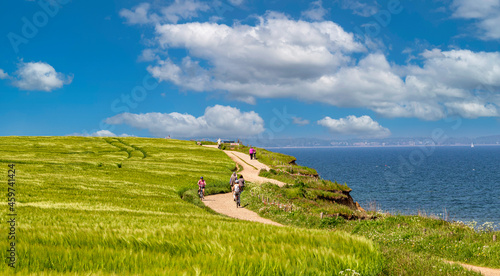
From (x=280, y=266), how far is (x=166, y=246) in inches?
114

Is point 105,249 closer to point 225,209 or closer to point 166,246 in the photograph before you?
point 166,246

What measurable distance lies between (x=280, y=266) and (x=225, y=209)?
2445 centimetres

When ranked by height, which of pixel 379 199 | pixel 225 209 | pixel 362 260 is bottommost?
pixel 379 199

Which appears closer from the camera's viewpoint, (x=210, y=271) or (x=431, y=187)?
(x=210, y=271)

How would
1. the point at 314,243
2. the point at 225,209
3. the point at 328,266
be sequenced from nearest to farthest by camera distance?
the point at 328,266
the point at 314,243
the point at 225,209

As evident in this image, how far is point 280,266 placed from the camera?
22.8 feet

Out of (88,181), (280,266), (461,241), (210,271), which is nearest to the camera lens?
(210,271)

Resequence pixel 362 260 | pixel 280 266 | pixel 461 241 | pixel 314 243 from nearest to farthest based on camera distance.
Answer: pixel 280 266 < pixel 362 260 < pixel 314 243 < pixel 461 241

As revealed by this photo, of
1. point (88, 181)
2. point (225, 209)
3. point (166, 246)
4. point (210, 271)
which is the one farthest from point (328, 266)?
point (88, 181)

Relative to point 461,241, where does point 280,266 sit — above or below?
above

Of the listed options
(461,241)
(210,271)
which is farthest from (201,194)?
(210,271)

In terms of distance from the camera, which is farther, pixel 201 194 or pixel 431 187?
pixel 431 187

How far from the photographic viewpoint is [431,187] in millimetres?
90750

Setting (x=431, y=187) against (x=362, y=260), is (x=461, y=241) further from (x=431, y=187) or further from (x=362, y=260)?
(x=431, y=187)
